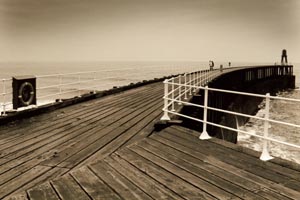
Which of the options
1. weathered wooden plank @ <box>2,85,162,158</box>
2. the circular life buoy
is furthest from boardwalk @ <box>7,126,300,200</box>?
the circular life buoy

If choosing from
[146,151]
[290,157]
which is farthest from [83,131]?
[290,157]

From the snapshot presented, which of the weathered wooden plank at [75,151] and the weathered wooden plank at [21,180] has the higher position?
the weathered wooden plank at [75,151]

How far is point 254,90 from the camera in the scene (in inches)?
1918

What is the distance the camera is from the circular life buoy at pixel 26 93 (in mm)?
10607

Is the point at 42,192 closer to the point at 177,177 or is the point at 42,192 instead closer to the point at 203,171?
the point at 177,177

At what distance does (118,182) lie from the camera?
4.79 metres

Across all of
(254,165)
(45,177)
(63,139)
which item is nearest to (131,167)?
(45,177)

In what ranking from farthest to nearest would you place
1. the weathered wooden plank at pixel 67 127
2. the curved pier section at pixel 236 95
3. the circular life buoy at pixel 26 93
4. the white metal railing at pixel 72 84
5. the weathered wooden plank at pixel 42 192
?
1. the curved pier section at pixel 236 95
2. the white metal railing at pixel 72 84
3. the circular life buoy at pixel 26 93
4. the weathered wooden plank at pixel 67 127
5. the weathered wooden plank at pixel 42 192

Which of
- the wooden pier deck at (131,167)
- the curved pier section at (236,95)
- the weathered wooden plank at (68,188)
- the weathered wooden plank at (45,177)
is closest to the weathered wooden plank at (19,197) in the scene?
the wooden pier deck at (131,167)

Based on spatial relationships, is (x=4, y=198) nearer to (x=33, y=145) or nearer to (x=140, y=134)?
(x=33, y=145)

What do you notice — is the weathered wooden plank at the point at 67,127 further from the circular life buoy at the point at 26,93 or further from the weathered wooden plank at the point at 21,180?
the circular life buoy at the point at 26,93

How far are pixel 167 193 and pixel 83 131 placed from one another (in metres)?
4.39

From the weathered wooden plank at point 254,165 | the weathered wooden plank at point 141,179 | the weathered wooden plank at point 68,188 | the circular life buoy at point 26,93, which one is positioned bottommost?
the weathered wooden plank at point 68,188

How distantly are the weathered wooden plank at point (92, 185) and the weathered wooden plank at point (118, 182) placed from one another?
0.27ft
